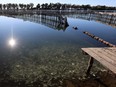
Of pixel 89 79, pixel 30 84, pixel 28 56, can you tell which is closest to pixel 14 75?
pixel 30 84

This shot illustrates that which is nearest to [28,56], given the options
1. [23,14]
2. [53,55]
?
[53,55]

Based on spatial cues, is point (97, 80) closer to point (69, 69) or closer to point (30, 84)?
point (69, 69)

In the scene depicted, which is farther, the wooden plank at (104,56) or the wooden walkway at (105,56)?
the wooden plank at (104,56)

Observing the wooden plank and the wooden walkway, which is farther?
the wooden plank

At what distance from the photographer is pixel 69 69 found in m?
14.2

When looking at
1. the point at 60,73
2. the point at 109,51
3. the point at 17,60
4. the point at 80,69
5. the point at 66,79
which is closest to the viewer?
the point at 109,51

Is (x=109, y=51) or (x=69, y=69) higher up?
(x=109, y=51)

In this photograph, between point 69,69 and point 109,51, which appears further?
point 69,69

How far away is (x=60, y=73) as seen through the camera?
13422mm

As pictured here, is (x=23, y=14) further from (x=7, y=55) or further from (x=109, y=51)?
(x=109, y=51)

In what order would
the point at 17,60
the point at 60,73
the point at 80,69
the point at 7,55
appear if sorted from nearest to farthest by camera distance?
the point at 60,73
the point at 80,69
the point at 17,60
the point at 7,55

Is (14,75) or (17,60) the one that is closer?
(14,75)

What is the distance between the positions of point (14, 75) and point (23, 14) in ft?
166

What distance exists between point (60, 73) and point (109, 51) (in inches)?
166
